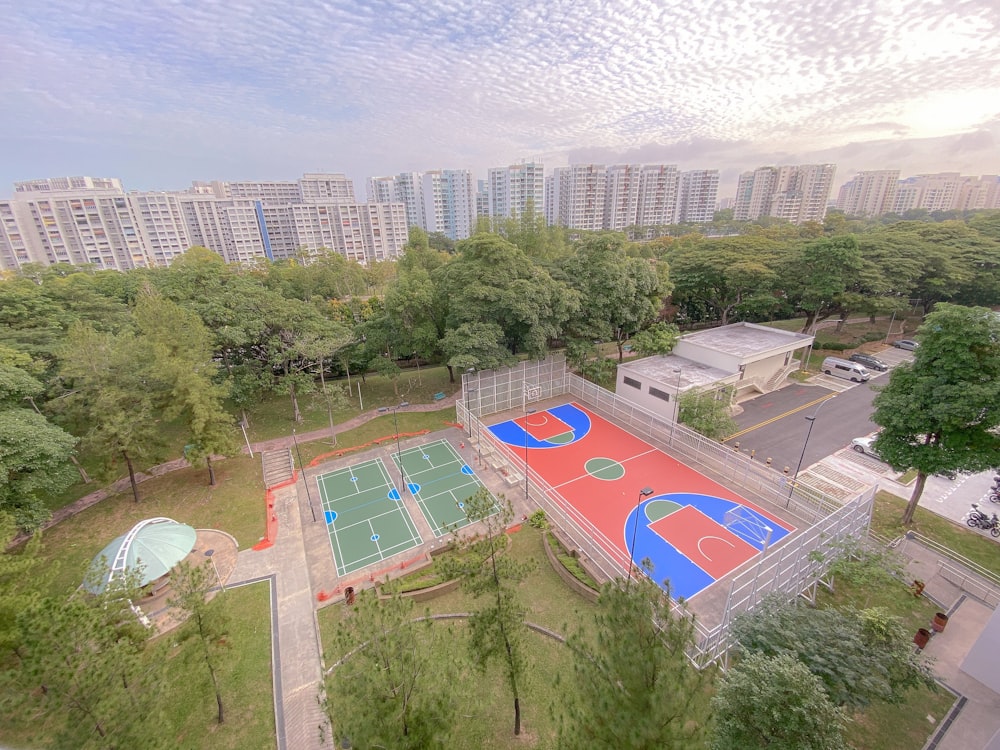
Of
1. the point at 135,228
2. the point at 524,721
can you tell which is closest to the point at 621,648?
the point at 524,721

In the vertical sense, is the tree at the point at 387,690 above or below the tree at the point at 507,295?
below

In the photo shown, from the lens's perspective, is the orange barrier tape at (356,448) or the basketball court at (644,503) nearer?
the basketball court at (644,503)

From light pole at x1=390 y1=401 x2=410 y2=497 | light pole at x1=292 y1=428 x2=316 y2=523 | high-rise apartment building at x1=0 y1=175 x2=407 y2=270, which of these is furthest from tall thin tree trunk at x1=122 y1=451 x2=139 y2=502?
high-rise apartment building at x1=0 y1=175 x2=407 y2=270

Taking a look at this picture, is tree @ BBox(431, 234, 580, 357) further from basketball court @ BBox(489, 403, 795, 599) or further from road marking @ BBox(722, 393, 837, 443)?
road marking @ BBox(722, 393, 837, 443)

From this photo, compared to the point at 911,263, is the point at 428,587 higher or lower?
lower

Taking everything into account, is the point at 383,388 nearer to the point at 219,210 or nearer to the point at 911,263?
the point at 911,263

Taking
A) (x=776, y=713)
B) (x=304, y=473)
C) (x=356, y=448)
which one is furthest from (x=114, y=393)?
(x=776, y=713)

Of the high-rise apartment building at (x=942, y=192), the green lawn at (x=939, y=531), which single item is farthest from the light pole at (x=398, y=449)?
the high-rise apartment building at (x=942, y=192)

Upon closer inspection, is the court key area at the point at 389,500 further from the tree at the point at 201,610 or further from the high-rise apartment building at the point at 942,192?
the high-rise apartment building at the point at 942,192
